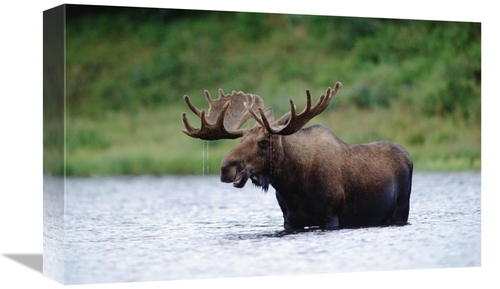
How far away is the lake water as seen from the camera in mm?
13164

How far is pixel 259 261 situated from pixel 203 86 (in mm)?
6010

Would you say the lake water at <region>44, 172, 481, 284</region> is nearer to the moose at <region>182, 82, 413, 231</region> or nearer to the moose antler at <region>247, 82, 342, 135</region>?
the moose at <region>182, 82, 413, 231</region>

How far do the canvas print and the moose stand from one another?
0.02 meters

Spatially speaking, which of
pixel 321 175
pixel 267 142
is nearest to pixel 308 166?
pixel 321 175

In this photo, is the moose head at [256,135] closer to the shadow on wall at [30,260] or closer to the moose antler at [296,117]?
the moose antler at [296,117]

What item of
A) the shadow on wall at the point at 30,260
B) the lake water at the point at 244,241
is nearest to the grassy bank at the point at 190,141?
the lake water at the point at 244,241

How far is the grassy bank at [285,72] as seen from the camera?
604 inches

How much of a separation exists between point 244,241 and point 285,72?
13.3 ft

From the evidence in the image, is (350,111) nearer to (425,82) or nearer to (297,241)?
(425,82)

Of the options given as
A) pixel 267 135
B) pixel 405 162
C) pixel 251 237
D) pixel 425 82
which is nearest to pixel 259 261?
pixel 251 237

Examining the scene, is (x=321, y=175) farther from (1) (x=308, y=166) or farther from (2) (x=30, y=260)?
(2) (x=30, y=260)

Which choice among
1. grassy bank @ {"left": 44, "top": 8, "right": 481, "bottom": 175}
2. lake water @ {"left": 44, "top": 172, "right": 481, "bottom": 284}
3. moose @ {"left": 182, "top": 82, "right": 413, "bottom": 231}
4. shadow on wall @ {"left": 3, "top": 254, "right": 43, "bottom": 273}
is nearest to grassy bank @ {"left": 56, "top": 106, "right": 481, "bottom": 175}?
grassy bank @ {"left": 44, "top": 8, "right": 481, "bottom": 175}

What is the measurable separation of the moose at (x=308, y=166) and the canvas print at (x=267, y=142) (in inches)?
0.7

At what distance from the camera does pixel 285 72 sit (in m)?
17.1
